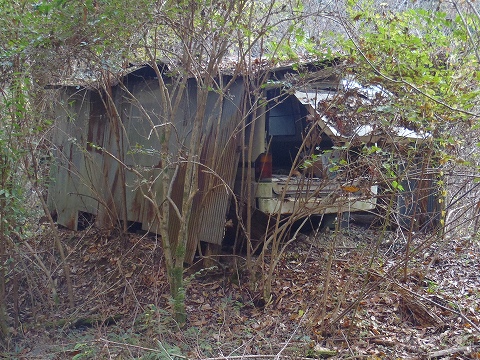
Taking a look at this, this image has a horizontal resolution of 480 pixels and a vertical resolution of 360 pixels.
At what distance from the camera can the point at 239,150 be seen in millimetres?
6910

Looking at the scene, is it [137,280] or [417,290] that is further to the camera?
[137,280]

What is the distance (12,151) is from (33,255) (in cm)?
188

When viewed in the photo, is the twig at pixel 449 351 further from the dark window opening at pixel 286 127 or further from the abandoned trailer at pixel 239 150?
the dark window opening at pixel 286 127

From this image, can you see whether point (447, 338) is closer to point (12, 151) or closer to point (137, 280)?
point (137, 280)

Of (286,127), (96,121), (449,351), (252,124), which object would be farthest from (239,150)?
(96,121)

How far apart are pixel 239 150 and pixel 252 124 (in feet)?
1.46

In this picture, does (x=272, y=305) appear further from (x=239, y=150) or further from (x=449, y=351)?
(x=449, y=351)

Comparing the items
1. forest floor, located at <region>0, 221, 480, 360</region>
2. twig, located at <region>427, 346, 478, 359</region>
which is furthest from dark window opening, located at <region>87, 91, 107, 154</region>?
twig, located at <region>427, 346, 478, 359</region>

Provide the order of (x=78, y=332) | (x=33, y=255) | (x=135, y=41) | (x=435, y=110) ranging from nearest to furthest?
(x=435, y=110) < (x=135, y=41) < (x=78, y=332) < (x=33, y=255)

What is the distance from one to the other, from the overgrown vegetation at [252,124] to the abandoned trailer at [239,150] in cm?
5

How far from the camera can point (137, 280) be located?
24.4 ft

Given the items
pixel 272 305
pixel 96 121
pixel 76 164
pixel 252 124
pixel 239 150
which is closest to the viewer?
pixel 272 305

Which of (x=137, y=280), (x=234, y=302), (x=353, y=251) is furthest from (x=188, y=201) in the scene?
(x=353, y=251)

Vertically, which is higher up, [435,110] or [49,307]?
[435,110]
